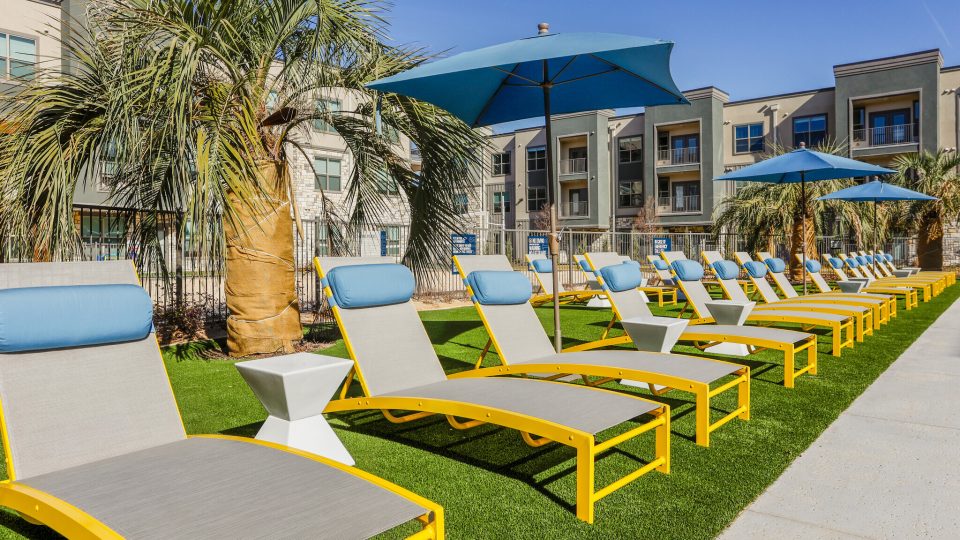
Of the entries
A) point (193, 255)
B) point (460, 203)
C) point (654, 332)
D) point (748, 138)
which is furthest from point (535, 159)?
point (654, 332)

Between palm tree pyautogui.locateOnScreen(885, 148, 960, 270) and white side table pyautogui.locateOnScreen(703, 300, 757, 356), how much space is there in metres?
16.7

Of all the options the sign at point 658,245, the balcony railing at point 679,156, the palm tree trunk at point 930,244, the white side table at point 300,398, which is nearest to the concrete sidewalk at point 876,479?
the white side table at point 300,398

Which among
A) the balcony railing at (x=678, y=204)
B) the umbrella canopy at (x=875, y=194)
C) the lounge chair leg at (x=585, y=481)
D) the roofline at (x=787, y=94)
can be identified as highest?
the roofline at (x=787, y=94)

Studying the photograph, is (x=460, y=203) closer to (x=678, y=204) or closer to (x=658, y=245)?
(x=658, y=245)

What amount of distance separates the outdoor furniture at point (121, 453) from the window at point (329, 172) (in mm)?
22100

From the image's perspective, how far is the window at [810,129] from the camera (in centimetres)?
3144

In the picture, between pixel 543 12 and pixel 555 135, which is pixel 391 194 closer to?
pixel 543 12

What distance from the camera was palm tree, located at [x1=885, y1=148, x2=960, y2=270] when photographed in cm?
1967

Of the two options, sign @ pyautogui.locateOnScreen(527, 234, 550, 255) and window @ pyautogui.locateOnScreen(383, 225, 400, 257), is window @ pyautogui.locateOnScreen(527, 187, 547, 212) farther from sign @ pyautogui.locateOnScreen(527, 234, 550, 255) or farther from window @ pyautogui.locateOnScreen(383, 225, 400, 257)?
window @ pyautogui.locateOnScreen(383, 225, 400, 257)

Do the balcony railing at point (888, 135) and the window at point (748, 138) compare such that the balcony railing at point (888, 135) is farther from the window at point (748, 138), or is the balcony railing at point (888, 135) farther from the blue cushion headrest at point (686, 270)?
the blue cushion headrest at point (686, 270)

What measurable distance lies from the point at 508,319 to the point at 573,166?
1352 inches

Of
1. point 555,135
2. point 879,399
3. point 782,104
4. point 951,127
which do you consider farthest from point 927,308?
point 555,135

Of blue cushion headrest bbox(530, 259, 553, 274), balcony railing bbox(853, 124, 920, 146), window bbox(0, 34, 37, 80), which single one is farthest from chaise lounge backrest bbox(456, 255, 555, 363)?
balcony railing bbox(853, 124, 920, 146)

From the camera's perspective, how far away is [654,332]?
16.5 ft
